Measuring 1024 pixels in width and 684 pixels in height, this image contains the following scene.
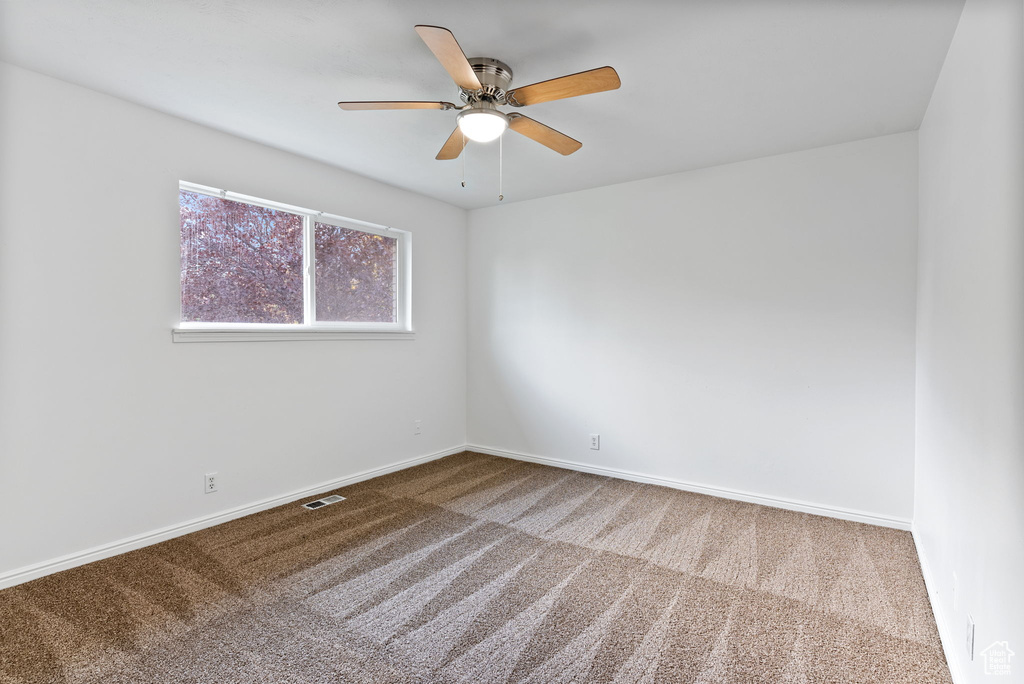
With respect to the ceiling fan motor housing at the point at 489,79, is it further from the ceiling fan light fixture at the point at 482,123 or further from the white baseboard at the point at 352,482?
the white baseboard at the point at 352,482

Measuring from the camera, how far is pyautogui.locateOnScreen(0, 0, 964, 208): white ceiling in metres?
1.83

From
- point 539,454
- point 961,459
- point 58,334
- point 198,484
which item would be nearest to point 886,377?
point 961,459

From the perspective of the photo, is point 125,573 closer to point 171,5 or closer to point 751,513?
point 171,5

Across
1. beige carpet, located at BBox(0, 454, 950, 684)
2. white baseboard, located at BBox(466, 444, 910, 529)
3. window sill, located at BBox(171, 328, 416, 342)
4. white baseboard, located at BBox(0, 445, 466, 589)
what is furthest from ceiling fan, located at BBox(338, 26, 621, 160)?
white baseboard, located at BBox(466, 444, 910, 529)

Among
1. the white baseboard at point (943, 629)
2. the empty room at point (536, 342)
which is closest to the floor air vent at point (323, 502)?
the empty room at point (536, 342)

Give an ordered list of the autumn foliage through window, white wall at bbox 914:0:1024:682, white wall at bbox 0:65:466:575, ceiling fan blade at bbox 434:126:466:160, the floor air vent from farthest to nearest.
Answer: the floor air vent
the autumn foliage through window
ceiling fan blade at bbox 434:126:466:160
white wall at bbox 0:65:466:575
white wall at bbox 914:0:1024:682

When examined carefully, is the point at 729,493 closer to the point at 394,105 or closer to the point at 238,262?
the point at 394,105

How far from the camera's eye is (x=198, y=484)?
291cm

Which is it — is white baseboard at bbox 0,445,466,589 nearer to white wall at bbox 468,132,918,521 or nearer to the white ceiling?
white wall at bbox 468,132,918,521

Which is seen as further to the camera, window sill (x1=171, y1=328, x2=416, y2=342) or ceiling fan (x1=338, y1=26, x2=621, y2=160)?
window sill (x1=171, y1=328, x2=416, y2=342)

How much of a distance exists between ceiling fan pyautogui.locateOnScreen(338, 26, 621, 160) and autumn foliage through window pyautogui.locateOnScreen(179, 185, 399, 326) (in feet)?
4.80

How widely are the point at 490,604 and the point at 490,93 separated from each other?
227cm

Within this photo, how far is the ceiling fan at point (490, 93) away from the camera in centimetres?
180

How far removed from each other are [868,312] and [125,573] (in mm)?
4363
